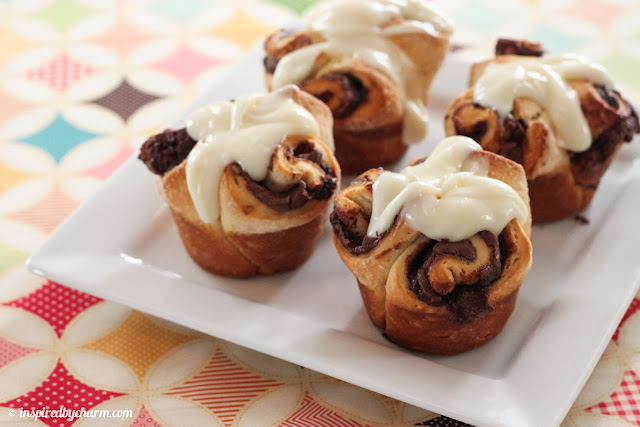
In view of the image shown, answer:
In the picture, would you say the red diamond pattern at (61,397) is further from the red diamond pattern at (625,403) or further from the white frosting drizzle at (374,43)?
the red diamond pattern at (625,403)

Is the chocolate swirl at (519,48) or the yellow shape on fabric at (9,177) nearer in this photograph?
the chocolate swirl at (519,48)

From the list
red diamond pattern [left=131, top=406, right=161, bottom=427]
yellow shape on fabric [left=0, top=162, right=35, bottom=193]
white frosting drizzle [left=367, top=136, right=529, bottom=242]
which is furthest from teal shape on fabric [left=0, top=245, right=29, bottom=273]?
white frosting drizzle [left=367, top=136, right=529, bottom=242]

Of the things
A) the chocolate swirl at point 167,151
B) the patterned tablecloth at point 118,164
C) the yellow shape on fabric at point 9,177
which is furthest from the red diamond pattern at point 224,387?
the yellow shape on fabric at point 9,177

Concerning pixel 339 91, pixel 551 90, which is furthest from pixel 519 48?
pixel 339 91

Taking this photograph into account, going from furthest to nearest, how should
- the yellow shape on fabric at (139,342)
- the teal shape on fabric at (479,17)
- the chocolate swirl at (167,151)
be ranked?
the teal shape on fabric at (479,17)
the chocolate swirl at (167,151)
the yellow shape on fabric at (139,342)

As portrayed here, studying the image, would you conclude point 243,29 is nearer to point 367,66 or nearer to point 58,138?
point 58,138
